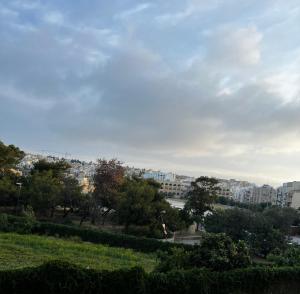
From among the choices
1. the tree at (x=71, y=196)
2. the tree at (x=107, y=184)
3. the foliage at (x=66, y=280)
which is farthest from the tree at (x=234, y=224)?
the foliage at (x=66, y=280)

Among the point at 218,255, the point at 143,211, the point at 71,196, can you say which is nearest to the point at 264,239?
the point at 143,211

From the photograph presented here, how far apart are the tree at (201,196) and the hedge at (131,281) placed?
1882 inches

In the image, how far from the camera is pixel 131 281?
1002 centimetres

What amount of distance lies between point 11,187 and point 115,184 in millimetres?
11067

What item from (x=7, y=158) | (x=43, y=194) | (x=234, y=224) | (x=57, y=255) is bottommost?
(x=57, y=255)

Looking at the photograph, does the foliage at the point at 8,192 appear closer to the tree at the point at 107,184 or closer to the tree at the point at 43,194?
the tree at the point at 43,194

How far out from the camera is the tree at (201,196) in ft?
201

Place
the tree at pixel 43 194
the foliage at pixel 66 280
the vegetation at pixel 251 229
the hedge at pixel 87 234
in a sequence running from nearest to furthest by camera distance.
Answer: the foliage at pixel 66 280
the hedge at pixel 87 234
the vegetation at pixel 251 229
the tree at pixel 43 194

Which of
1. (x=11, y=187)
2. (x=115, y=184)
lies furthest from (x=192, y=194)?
(x=11, y=187)

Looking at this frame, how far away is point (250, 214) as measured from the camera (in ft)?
149

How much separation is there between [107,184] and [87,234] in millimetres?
17200

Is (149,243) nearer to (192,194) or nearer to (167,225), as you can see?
(167,225)

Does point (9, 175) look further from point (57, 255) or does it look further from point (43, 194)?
point (57, 255)

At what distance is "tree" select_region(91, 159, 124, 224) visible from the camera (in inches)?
2042
